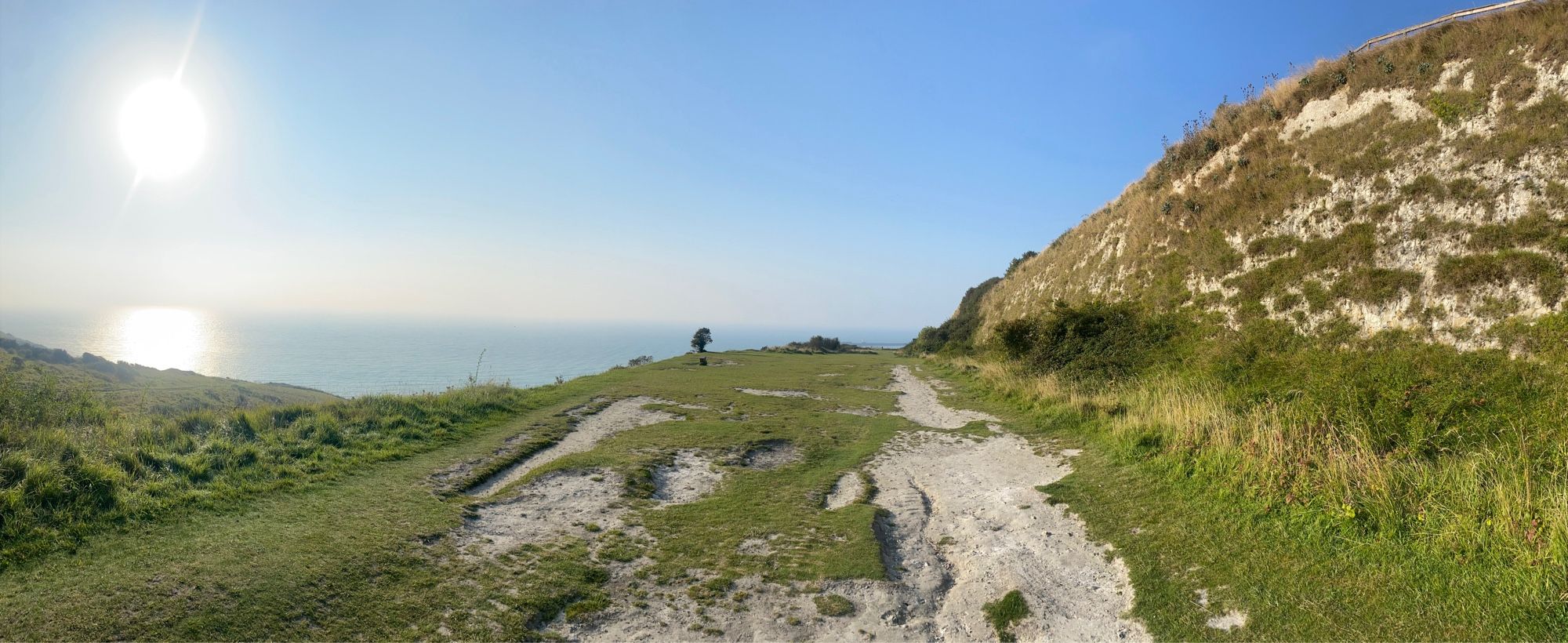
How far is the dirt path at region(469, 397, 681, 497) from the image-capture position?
12.4 m

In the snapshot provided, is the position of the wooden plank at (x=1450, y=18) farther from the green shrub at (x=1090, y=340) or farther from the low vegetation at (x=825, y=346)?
the low vegetation at (x=825, y=346)

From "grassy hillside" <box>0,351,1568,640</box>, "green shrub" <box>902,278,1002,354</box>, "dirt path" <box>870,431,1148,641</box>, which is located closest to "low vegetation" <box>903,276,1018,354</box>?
"green shrub" <box>902,278,1002,354</box>

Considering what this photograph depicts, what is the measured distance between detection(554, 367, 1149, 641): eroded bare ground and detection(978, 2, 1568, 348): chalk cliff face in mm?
10145

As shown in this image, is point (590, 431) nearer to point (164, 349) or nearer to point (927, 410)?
point (927, 410)

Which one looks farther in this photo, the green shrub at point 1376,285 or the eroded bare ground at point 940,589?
the green shrub at point 1376,285

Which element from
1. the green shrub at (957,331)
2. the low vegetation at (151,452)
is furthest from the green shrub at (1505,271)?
the green shrub at (957,331)

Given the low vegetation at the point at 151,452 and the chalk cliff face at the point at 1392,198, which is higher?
the chalk cliff face at the point at 1392,198

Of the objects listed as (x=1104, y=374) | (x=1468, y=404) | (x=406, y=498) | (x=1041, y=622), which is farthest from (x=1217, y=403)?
(x=406, y=498)

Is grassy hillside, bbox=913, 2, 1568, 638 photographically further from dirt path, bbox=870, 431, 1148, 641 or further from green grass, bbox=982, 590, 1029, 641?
green grass, bbox=982, 590, 1029, 641

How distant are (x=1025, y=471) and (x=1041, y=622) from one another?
644cm

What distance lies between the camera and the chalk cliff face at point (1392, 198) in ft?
42.6

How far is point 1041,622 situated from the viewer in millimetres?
6820

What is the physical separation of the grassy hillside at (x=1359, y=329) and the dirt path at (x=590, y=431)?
10890 mm

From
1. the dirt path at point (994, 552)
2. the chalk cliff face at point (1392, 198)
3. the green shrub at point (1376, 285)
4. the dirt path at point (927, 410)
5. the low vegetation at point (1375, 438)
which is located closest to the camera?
the low vegetation at point (1375, 438)
